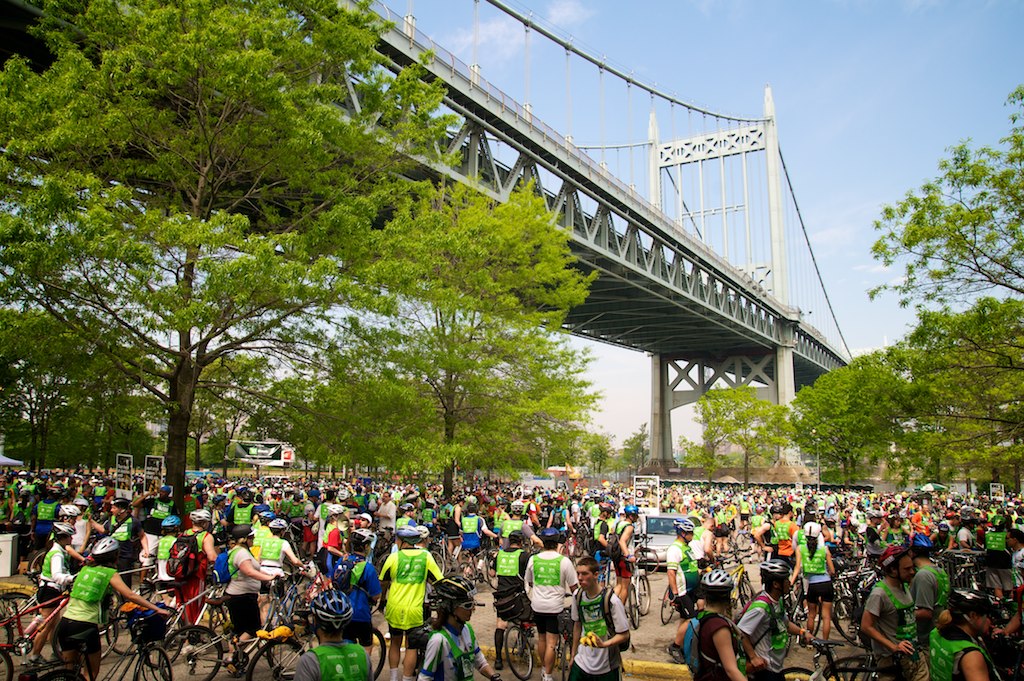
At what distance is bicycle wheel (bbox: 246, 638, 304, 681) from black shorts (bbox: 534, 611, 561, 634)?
2.14m

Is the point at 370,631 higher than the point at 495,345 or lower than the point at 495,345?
lower

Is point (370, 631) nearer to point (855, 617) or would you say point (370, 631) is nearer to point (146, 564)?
point (146, 564)

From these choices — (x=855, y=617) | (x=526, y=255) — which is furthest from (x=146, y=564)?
(x=526, y=255)

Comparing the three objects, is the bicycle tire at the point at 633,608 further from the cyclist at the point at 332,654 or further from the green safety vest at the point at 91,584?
the cyclist at the point at 332,654

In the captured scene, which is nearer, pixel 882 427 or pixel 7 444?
pixel 882 427

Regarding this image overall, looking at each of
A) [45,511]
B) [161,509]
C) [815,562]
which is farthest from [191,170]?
[815,562]

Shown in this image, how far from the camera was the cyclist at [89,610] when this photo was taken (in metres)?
5.71

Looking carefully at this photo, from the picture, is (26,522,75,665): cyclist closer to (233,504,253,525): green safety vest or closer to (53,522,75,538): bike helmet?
(53,522,75,538): bike helmet

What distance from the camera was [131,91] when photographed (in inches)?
464

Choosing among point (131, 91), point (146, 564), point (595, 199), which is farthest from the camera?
point (595, 199)

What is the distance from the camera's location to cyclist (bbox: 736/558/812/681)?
4.53m

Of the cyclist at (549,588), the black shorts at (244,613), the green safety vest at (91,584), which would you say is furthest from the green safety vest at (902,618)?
the green safety vest at (91,584)

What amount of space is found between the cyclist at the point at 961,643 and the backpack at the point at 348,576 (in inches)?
181

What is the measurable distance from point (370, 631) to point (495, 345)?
1192 cm
